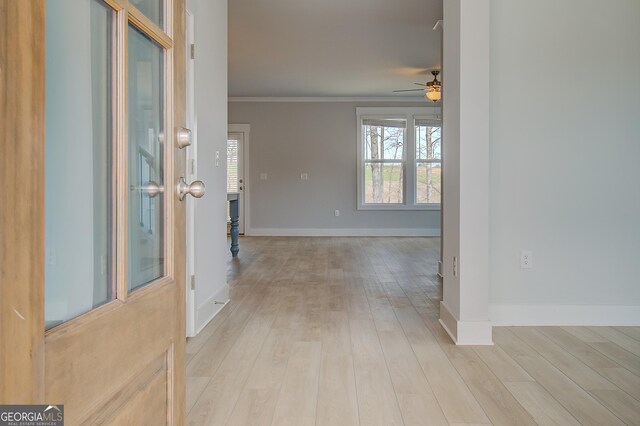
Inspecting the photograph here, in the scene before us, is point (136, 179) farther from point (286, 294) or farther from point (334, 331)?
point (286, 294)

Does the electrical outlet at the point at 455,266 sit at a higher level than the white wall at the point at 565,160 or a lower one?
lower

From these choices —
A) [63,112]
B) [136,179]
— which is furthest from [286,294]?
[63,112]

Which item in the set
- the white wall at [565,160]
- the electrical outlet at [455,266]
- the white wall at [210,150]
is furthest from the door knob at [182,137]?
the white wall at [565,160]

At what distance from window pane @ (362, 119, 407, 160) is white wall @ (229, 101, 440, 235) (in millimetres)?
261

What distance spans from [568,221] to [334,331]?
1.61m

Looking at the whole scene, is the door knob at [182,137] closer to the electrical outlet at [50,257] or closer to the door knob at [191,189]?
the door knob at [191,189]

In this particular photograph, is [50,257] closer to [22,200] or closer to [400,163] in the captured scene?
[22,200]

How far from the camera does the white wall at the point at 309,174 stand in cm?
835

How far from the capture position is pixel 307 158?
8.37 m

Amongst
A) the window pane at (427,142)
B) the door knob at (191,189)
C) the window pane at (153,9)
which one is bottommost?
the door knob at (191,189)

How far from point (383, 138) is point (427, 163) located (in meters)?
0.93

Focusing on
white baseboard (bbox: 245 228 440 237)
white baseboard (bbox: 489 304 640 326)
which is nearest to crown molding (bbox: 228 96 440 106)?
white baseboard (bbox: 245 228 440 237)

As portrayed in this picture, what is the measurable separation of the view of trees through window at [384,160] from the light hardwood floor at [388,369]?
486cm

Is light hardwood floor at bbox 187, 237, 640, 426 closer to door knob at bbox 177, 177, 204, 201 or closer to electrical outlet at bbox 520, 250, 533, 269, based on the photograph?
electrical outlet at bbox 520, 250, 533, 269
